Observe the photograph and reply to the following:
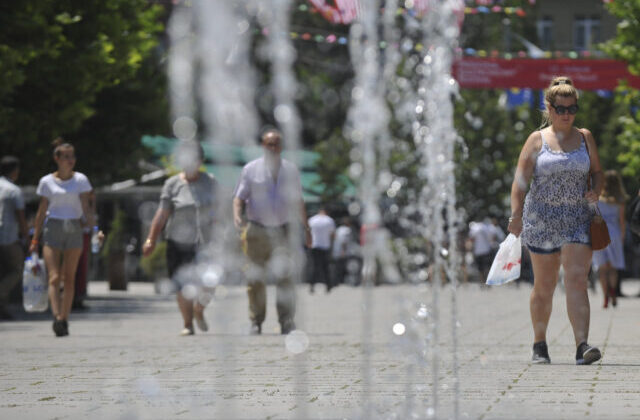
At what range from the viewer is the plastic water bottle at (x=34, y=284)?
44.9ft

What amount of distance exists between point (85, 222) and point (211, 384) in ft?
17.5

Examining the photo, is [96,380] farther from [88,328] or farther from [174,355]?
[88,328]

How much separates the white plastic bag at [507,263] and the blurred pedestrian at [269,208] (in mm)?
3440

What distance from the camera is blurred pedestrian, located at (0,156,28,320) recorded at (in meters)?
15.3

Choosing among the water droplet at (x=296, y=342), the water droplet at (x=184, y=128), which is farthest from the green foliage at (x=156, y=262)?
the water droplet at (x=296, y=342)

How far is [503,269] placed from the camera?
9.01 metres

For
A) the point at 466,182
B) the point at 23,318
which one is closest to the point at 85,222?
the point at 23,318

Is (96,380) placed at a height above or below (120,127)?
below

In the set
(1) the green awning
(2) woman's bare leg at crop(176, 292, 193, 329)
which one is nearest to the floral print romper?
(2) woman's bare leg at crop(176, 292, 193, 329)

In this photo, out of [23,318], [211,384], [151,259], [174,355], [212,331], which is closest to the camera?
[211,384]

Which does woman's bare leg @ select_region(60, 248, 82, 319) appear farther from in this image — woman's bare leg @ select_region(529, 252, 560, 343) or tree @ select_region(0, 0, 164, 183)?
tree @ select_region(0, 0, 164, 183)

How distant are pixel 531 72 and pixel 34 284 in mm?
16586

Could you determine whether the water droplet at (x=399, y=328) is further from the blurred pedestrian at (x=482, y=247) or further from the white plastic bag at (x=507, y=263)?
the blurred pedestrian at (x=482, y=247)

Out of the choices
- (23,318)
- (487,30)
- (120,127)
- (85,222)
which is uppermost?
(487,30)
